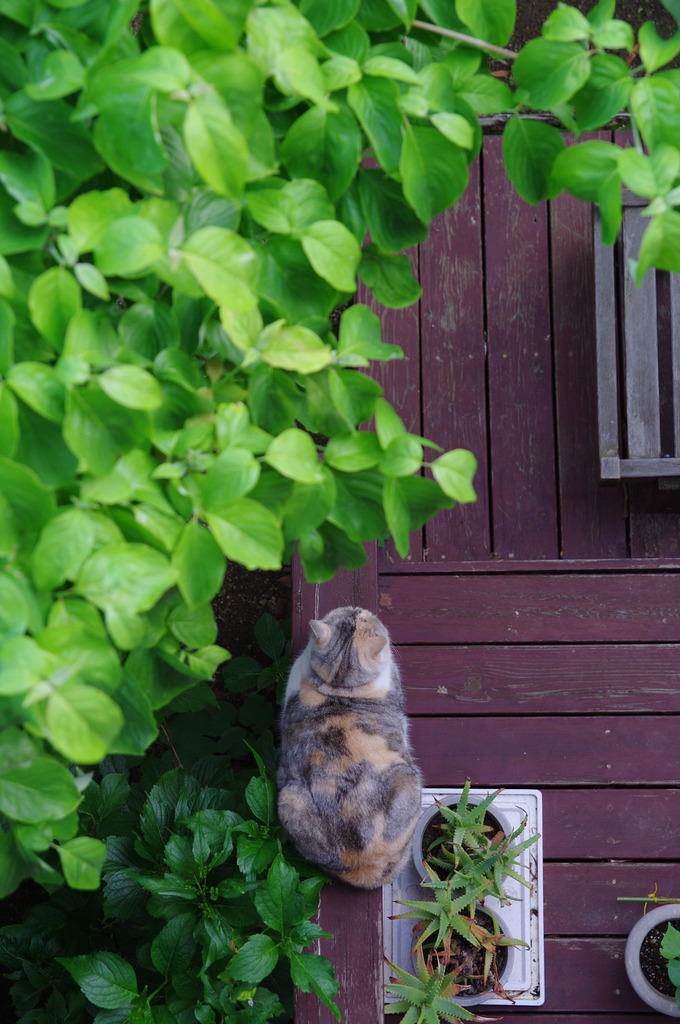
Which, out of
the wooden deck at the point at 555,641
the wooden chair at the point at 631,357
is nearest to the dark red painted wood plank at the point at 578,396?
the wooden deck at the point at 555,641

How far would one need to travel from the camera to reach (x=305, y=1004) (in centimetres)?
161

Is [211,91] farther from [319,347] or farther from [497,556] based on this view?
[497,556]

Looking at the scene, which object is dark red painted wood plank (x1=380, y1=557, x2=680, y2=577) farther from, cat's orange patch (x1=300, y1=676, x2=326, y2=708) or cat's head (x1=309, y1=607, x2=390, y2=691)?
cat's orange patch (x1=300, y1=676, x2=326, y2=708)

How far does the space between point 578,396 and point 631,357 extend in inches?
8.6

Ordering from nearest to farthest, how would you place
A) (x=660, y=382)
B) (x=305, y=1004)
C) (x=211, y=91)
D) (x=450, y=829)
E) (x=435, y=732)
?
(x=211, y=91) < (x=305, y=1004) < (x=450, y=829) < (x=435, y=732) < (x=660, y=382)

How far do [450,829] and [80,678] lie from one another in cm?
143

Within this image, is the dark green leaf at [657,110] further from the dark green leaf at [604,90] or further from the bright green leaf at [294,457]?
the bright green leaf at [294,457]

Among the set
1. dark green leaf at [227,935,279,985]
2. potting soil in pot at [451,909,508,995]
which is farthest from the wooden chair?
dark green leaf at [227,935,279,985]

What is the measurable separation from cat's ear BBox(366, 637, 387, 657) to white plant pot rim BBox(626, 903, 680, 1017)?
35.6 inches

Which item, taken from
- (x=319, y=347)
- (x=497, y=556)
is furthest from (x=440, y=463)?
(x=497, y=556)

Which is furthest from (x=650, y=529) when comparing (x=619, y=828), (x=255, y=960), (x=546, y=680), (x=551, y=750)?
(x=255, y=960)

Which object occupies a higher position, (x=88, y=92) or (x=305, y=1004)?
(x=88, y=92)

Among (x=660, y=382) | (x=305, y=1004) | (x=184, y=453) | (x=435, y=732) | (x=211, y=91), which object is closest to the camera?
(x=211, y=91)

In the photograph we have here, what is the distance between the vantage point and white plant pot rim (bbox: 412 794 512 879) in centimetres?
186
